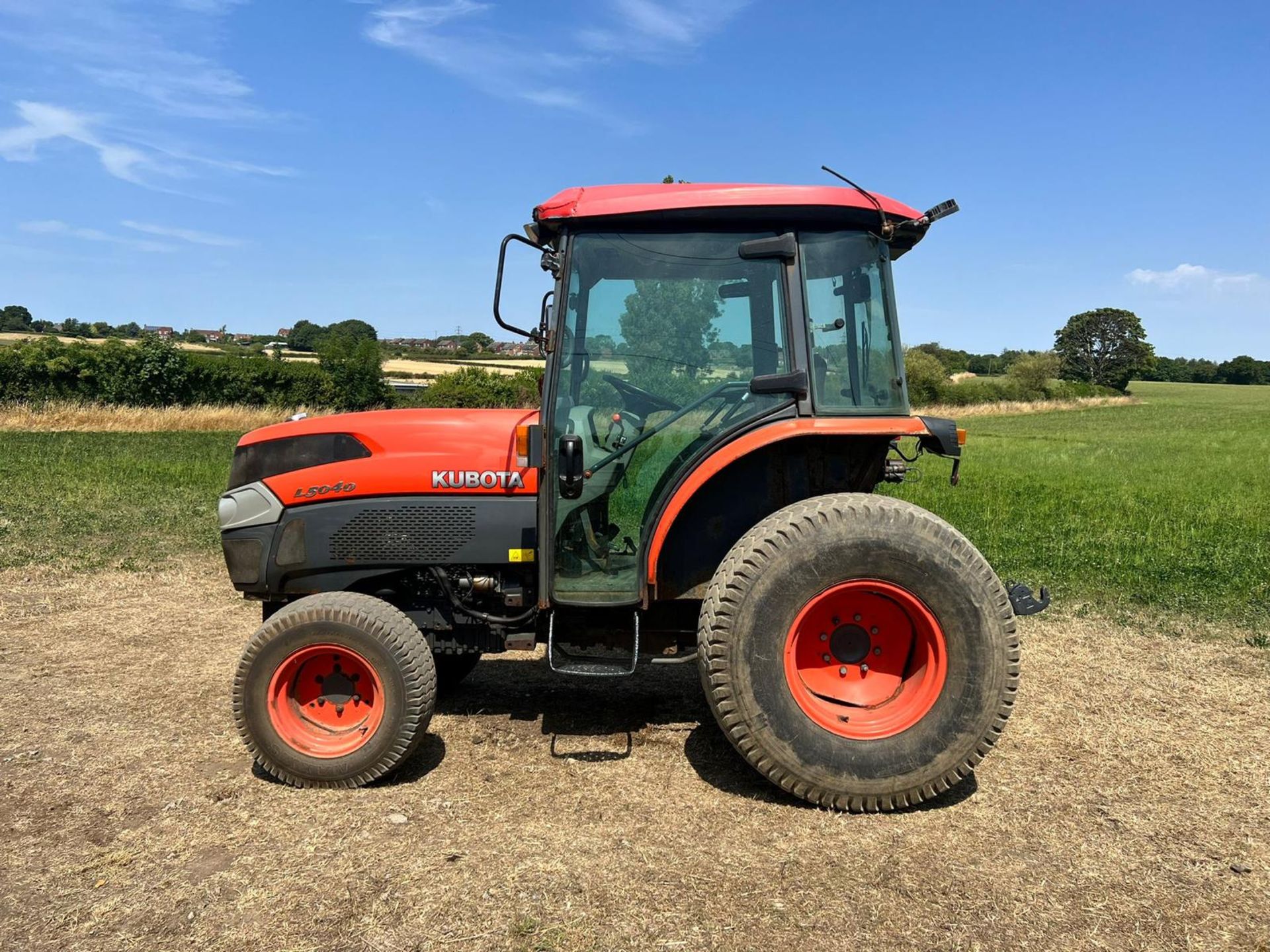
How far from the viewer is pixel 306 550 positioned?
4031mm

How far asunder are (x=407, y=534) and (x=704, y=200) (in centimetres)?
189

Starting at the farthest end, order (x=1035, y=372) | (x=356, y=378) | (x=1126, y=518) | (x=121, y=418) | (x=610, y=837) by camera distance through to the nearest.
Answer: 1. (x=1035, y=372)
2. (x=356, y=378)
3. (x=121, y=418)
4. (x=1126, y=518)
5. (x=610, y=837)

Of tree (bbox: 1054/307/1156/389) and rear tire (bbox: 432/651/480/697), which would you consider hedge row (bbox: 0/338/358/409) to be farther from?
tree (bbox: 1054/307/1156/389)

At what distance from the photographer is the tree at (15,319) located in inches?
1940

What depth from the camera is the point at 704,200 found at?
3.64 metres

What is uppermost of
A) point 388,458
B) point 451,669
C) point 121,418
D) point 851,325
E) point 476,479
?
point 121,418

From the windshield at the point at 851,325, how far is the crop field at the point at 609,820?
1650mm

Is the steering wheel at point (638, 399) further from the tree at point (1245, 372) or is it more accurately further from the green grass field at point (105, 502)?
the tree at point (1245, 372)

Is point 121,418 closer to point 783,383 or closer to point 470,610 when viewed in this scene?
point 470,610

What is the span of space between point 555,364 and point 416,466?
79 cm

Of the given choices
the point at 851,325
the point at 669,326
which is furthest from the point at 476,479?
the point at 851,325

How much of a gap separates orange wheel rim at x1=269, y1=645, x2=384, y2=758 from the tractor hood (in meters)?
0.71

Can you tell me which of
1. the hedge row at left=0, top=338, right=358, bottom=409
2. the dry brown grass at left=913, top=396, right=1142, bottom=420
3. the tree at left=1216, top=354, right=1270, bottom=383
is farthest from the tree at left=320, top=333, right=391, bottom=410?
the tree at left=1216, top=354, right=1270, bottom=383

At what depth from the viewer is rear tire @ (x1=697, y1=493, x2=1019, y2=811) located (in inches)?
136
